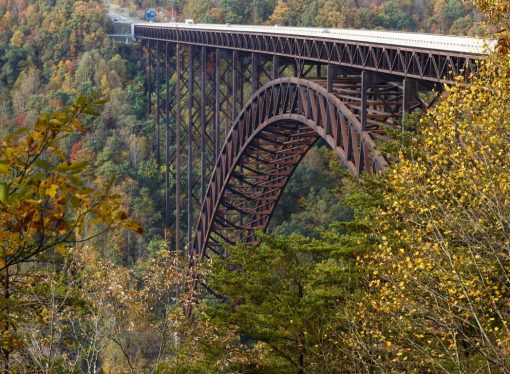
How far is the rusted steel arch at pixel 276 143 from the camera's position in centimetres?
2500

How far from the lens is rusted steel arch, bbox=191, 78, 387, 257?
25.0 m

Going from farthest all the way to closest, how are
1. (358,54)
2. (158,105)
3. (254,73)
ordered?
(158,105) < (254,73) < (358,54)

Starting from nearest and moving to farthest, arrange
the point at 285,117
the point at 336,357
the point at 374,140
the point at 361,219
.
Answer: the point at 336,357 < the point at 361,219 < the point at 374,140 < the point at 285,117

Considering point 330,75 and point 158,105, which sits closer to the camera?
point 330,75

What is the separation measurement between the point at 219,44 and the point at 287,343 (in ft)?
96.6

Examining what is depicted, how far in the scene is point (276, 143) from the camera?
120 ft

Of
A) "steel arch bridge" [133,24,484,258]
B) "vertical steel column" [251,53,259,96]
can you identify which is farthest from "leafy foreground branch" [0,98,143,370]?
"vertical steel column" [251,53,259,96]

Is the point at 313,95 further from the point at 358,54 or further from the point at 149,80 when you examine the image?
the point at 149,80

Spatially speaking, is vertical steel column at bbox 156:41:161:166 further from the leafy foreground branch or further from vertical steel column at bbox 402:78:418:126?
the leafy foreground branch

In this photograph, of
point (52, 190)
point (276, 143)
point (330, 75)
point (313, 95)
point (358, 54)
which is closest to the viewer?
point (52, 190)

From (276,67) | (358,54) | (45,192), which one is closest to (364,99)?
(358,54)

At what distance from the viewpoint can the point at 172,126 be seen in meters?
62.5

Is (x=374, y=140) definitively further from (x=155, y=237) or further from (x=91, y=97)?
(x=155, y=237)

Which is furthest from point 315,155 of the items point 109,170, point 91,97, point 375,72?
point 91,97
